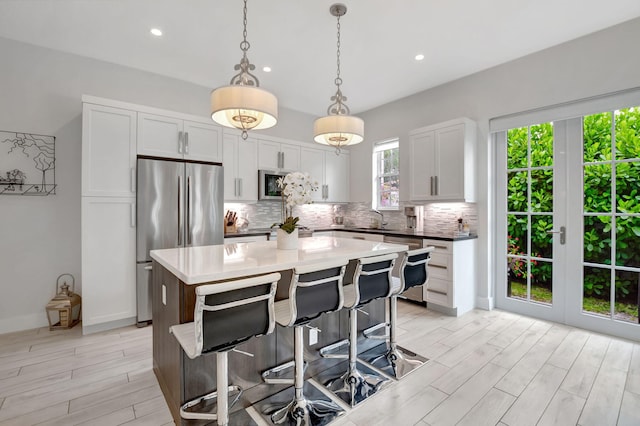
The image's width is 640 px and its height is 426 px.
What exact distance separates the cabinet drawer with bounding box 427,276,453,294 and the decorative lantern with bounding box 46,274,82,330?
4287 millimetres

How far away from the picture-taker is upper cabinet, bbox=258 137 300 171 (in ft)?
15.3

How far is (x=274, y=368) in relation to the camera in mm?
2238

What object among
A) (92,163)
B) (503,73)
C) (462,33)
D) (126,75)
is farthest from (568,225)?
(126,75)

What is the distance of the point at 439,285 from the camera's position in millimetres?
3852

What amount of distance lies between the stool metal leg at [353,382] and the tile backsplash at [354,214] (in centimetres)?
268

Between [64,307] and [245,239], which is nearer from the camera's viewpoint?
[64,307]

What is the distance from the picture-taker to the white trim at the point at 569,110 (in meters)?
2.96

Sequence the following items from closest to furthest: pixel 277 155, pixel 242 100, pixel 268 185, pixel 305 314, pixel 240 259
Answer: pixel 305 314 < pixel 242 100 < pixel 240 259 < pixel 268 185 < pixel 277 155

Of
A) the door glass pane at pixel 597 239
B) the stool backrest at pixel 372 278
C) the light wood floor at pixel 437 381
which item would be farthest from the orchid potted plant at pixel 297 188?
the door glass pane at pixel 597 239

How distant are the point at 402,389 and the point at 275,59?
367cm

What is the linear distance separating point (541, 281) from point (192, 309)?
3.91 meters

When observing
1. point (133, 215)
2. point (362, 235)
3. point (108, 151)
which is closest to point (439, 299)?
point (362, 235)

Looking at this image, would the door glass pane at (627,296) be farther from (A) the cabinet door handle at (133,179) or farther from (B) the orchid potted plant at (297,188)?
(A) the cabinet door handle at (133,179)

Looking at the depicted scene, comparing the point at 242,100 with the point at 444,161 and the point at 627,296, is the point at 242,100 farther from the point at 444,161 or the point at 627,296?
the point at 627,296
